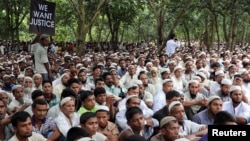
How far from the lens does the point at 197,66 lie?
31.0ft

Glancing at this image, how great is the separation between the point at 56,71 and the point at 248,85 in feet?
15.2

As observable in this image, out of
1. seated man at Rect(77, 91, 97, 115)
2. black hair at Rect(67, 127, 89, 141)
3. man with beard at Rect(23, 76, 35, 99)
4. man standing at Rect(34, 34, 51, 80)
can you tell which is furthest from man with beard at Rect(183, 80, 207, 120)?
man standing at Rect(34, 34, 51, 80)

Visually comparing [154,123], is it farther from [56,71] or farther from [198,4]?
[198,4]

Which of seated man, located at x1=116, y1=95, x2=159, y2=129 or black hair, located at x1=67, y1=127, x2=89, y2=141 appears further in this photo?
seated man, located at x1=116, y1=95, x2=159, y2=129

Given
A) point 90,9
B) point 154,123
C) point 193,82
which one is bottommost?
point 154,123

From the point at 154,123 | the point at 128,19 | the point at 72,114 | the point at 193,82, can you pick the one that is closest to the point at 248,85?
the point at 193,82

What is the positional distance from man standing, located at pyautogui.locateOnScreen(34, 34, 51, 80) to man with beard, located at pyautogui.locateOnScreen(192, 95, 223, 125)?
3562 mm

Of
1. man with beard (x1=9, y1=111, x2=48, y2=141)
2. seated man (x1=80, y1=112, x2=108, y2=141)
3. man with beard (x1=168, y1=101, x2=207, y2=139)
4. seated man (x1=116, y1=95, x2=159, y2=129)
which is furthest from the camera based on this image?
seated man (x1=116, y1=95, x2=159, y2=129)

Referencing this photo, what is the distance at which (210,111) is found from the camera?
524 cm

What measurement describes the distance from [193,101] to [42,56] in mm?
3318

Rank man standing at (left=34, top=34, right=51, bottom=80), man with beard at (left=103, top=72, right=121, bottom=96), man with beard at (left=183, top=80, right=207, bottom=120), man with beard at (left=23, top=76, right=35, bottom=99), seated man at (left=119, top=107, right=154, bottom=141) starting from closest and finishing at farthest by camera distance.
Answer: seated man at (left=119, top=107, right=154, bottom=141), man with beard at (left=183, top=80, right=207, bottom=120), man with beard at (left=23, top=76, right=35, bottom=99), man with beard at (left=103, top=72, right=121, bottom=96), man standing at (left=34, top=34, right=51, bottom=80)

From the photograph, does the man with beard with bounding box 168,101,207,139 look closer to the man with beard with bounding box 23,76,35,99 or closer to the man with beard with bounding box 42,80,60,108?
the man with beard with bounding box 42,80,60,108

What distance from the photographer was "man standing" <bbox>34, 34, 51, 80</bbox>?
24.7ft

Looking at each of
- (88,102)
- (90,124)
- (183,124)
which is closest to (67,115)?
(88,102)
